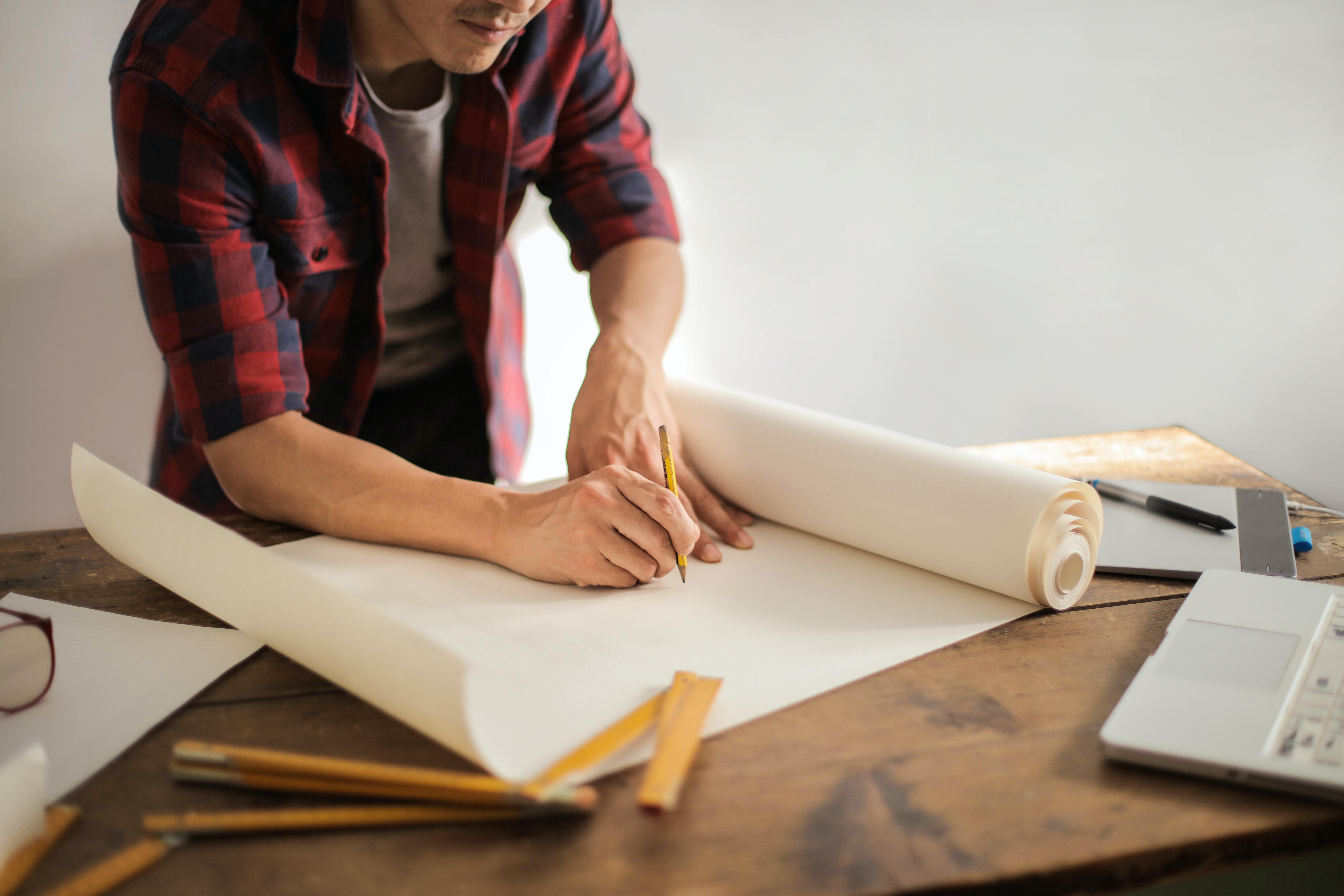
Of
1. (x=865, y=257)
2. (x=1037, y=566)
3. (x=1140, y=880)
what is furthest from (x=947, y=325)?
(x=1140, y=880)

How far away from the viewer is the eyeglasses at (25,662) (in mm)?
727

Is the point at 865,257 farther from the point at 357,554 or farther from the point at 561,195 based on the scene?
the point at 357,554

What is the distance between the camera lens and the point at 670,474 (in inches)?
39.0

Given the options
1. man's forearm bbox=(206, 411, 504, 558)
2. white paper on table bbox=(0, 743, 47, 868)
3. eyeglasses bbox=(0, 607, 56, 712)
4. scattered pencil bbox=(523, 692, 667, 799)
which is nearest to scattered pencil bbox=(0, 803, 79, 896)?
white paper on table bbox=(0, 743, 47, 868)

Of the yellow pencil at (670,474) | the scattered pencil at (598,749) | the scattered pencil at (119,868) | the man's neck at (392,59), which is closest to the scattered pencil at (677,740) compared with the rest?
the scattered pencil at (598,749)

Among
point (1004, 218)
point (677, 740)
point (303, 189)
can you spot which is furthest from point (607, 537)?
point (1004, 218)

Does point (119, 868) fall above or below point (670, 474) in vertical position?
below

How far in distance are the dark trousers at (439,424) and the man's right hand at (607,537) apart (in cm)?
71

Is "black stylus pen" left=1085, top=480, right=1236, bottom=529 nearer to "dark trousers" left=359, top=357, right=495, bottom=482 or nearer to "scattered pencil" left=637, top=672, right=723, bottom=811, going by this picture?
"scattered pencil" left=637, top=672, right=723, bottom=811

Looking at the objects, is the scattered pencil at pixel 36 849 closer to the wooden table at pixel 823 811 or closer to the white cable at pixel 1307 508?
the wooden table at pixel 823 811

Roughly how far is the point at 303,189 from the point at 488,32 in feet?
0.99

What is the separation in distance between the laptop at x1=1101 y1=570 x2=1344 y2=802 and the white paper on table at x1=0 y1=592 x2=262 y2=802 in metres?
0.70

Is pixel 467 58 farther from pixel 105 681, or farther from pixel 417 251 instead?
pixel 105 681

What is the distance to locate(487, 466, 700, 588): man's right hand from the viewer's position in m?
0.92
